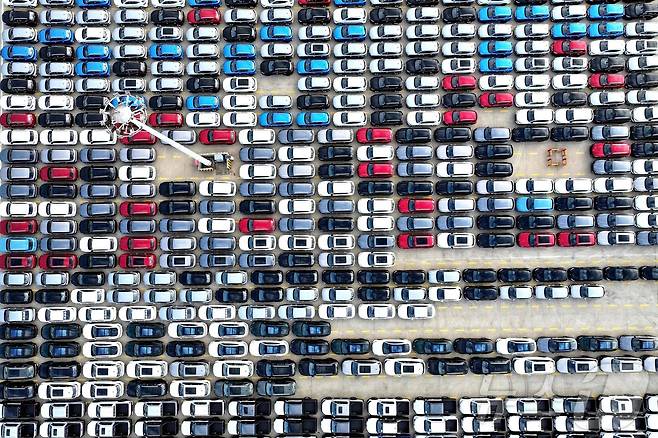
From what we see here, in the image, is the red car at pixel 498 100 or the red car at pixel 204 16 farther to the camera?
the red car at pixel 204 16

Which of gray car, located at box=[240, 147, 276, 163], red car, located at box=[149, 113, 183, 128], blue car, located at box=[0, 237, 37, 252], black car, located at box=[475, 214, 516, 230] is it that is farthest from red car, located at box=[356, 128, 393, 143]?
blue car, located at box=[0, 237, 37, 252]

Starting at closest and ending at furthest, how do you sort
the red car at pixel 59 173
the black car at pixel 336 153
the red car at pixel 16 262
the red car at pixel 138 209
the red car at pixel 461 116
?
the red car at pixel 16 262 → the red car at pixel 138 209 → the red car at pixel 59 173 → the black car at pixel 336 153 → the red car at pixel 461 116

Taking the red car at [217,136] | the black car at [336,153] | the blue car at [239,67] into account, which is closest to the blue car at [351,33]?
the blue car at [239,67]

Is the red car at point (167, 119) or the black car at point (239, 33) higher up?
the black car at point (239, 33)

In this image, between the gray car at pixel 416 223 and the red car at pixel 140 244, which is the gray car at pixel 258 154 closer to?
the red car at pixel 140 244

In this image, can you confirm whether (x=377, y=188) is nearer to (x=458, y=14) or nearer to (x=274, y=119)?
(x=274, y=119)

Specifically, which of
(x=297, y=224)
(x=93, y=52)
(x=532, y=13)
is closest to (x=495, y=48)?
(x=532, y=13)

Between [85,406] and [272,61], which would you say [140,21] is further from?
[85,406]
